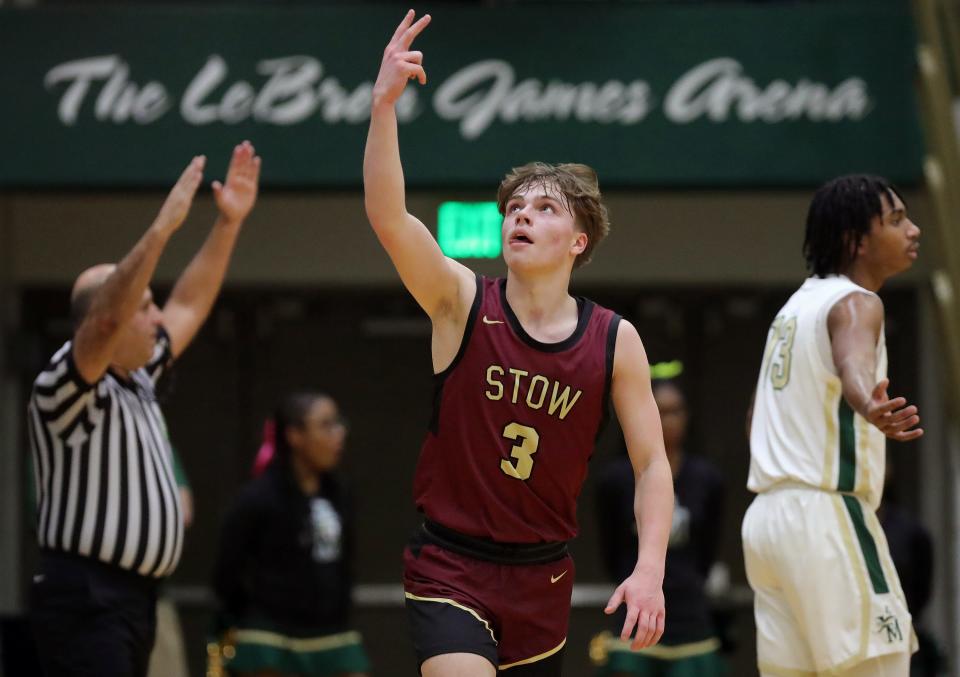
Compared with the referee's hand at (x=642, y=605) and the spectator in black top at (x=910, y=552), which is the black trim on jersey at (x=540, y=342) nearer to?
the referee's hand at (x=642, y=605)

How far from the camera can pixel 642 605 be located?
4.33 m

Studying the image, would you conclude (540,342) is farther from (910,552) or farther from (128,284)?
(910,552)

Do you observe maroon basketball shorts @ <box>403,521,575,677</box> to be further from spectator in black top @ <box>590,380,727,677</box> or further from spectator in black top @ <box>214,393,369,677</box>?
spectator in black top @ <box>214,393,369,677</box>

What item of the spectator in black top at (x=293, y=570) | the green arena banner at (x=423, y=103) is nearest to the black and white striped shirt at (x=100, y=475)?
the spectator in black top at (x=293, y=570)

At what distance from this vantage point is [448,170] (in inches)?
339

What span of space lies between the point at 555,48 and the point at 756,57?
1.10 meters

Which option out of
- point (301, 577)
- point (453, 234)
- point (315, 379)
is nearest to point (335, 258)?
point (315, 379)

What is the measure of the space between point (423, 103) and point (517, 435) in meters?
4.37

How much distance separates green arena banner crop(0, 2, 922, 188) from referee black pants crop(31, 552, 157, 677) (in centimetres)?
357

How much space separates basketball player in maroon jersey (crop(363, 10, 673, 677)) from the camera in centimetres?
447

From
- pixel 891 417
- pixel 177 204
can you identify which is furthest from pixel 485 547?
pixel 177 204

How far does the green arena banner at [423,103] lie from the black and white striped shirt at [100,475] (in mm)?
3172

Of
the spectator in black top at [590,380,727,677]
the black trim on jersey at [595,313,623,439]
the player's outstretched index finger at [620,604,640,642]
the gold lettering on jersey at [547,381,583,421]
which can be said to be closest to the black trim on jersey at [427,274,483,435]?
the gold lettering on jersey at [547,381,583,421]

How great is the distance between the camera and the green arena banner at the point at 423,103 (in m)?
8.59
